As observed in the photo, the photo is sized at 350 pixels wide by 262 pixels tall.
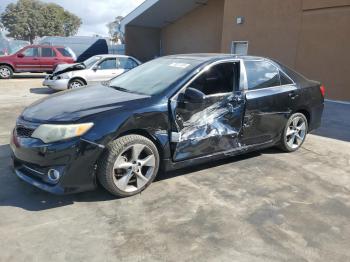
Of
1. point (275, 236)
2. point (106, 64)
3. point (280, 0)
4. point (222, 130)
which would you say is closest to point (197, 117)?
point (222, 130)

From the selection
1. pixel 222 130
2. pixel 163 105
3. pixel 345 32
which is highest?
pixel 345 32

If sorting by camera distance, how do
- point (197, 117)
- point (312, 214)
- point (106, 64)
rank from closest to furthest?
point (312, 214) < point (197, 117) < point (106, 64)

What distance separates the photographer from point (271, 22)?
1256 cm

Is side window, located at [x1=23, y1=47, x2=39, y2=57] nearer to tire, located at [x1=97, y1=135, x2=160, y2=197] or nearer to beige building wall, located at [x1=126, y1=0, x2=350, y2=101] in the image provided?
beige building wall, located at [x1=126, y1=0, x2=350, y2=101]

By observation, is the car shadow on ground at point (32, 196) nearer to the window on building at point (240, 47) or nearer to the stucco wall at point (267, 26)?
the stucco wall at point (267, 26)

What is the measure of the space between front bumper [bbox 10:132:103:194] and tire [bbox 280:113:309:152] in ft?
10.2

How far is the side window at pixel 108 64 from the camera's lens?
11289mm

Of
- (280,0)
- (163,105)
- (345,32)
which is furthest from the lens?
(280,0)

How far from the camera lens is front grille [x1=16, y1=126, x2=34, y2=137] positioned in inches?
132

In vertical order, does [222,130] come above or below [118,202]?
above

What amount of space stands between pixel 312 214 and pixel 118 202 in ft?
6.70

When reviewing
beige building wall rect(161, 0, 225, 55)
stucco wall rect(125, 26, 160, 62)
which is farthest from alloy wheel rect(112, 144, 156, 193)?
stucco wall rect(125, 26, 160, 62)

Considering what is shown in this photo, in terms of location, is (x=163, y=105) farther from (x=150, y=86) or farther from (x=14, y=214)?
(x=14, y=214)

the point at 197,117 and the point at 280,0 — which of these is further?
the point at 280,0
